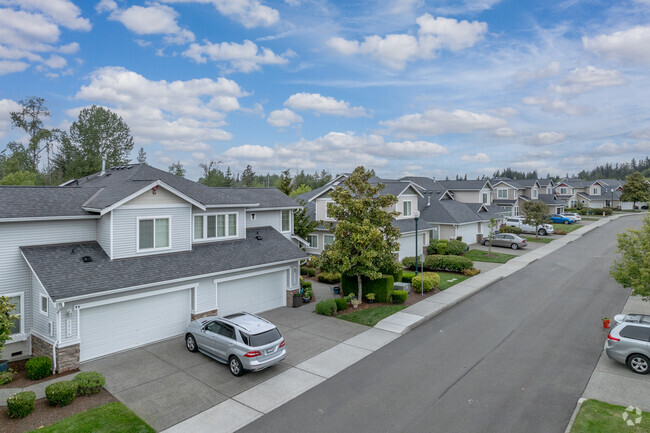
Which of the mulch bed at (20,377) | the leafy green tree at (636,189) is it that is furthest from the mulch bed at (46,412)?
the leafy green tree at (636,189)

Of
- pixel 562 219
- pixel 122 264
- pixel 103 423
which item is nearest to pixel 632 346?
pixel 103 423

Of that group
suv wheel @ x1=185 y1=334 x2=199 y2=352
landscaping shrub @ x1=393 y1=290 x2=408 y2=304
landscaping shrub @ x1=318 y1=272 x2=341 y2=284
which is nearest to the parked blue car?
landscaping shrub @ x1=318 y1=272 x2=341 y2=284

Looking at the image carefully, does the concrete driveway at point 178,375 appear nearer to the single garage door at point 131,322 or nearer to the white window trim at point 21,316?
the single garage door at point 131,322

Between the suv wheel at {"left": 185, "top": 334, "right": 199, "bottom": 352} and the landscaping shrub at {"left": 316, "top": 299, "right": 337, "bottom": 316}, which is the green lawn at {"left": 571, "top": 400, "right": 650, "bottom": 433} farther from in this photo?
the suv wheel at {"left": 185, "top": 334, "right": 199, "bottom": 352}

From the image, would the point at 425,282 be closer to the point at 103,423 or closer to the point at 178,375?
the point at 178,375

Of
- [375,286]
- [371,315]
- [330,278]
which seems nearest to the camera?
[371,315]

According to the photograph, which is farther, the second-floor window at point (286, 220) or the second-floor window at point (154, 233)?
the second-floor window at point (286, 220)

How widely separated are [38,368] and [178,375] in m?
4.69

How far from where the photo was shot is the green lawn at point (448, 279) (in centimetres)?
2611

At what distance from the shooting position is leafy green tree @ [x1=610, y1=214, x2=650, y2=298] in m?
16.2

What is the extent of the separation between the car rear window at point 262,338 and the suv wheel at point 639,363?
1263 centimetres

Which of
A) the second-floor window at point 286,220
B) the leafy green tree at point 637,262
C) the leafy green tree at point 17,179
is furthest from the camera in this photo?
the leafy green tree at point 17,179

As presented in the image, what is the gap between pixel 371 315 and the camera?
2005 cm

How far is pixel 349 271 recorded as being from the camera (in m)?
21.9
